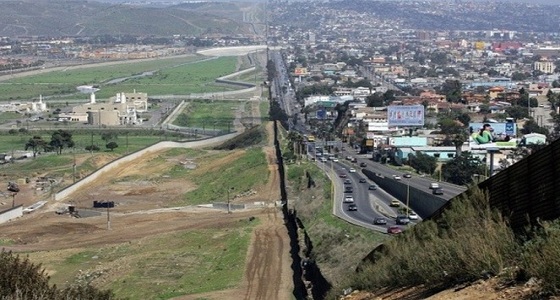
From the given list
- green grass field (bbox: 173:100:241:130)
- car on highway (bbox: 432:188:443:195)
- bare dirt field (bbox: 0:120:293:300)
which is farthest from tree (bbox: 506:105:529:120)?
car on highway (bbox: 432:188:443:195)

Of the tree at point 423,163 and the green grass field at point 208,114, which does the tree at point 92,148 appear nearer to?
the green grass field at point 208,114

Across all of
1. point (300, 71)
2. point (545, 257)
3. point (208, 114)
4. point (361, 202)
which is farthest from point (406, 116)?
point (300, 71)

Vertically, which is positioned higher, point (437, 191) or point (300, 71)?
point (300, 71)

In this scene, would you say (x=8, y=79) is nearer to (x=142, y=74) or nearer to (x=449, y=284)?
(x=142, y=74)

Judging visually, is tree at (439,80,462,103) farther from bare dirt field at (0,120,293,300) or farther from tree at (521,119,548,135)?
bare dirt field at (0,120,293,300)

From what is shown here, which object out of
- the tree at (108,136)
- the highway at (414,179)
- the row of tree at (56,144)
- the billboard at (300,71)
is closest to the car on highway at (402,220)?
the highway at (414,179)

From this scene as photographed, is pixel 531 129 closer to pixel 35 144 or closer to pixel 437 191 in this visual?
pixel 437 191
